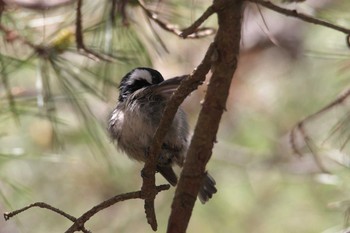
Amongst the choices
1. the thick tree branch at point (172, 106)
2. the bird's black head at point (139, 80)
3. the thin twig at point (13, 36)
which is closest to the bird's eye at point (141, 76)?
the bird's black head at point (139, 80)

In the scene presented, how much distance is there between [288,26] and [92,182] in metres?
1.13

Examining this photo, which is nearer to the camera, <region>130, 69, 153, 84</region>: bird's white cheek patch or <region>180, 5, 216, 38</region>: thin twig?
<region>180, 5, 216, 38</region>: thin twig

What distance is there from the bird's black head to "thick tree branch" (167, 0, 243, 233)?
609 millimetres

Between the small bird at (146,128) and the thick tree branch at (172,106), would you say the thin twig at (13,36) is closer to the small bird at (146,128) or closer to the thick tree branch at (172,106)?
the small bird at (146,128)

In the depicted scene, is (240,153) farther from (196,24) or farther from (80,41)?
(196,24)

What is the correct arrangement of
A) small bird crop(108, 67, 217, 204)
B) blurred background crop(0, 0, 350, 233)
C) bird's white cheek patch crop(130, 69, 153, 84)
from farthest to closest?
blurred background crop(0, 0, 350, 233), bird's white cheek patch crop(130, 69, 153, 84), small bird crop(108, 67, 217, 204)

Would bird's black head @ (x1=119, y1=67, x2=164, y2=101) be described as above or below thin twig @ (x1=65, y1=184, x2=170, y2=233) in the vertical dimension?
above

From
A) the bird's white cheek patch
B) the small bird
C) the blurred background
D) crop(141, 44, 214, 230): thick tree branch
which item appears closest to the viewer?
crop(141, 44, 214, 230): thick tree branch

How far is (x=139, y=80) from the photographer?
2273 millimetres

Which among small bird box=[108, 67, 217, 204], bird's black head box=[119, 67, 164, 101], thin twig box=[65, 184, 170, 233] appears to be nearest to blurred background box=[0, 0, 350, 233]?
bird's black head box=[119, 67, 164, 101]

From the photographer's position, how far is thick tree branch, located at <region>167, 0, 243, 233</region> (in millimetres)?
1645

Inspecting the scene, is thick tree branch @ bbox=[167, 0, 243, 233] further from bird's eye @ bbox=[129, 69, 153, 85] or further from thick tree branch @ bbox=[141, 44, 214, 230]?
bird's eye @ bbox=[129, 69, 153, 85]

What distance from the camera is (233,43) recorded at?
165 cm

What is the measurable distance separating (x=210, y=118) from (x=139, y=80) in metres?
0.65
